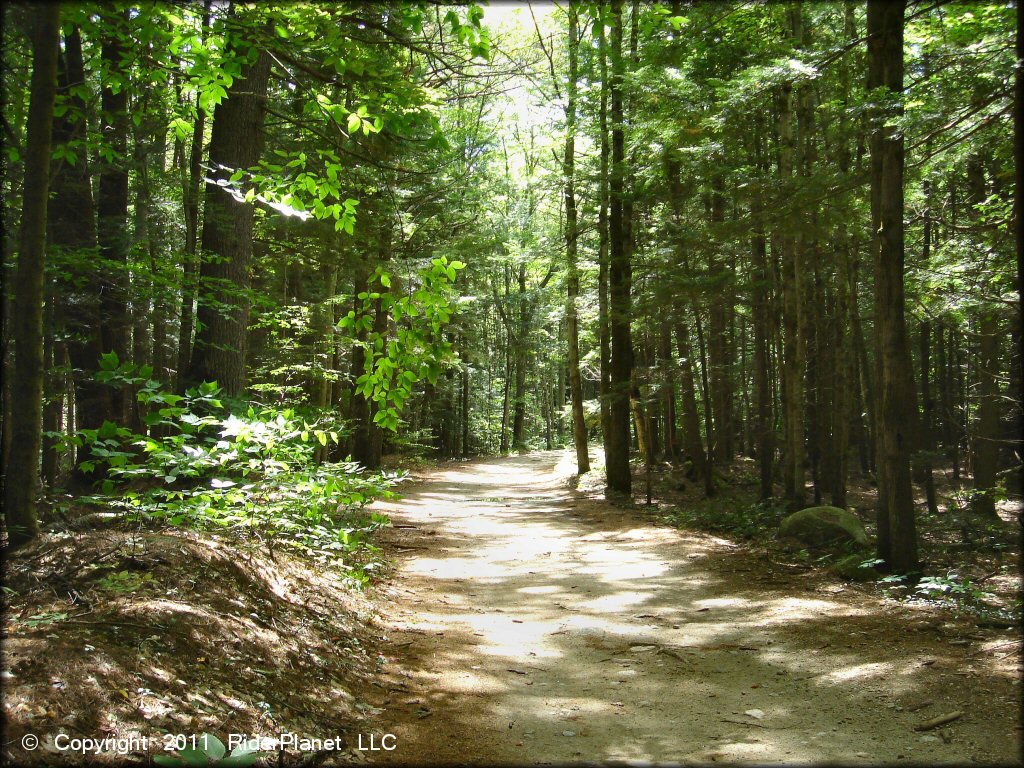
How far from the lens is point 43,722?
2.49 metres

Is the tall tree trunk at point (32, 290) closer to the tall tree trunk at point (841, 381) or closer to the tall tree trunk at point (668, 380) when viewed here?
the tall tree trunk at point (668, 380)

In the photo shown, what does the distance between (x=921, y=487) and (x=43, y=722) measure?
26348 millimetres

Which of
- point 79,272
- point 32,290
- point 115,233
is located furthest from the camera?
point 115,233

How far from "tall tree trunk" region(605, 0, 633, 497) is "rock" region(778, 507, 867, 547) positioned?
16.2 ft

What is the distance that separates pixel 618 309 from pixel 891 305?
7.34 metres

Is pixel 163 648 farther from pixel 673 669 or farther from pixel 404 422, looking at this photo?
pixel 404 422

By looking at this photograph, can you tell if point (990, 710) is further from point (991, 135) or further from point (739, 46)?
point (739, 46)

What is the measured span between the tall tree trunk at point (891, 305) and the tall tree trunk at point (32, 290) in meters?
8.21

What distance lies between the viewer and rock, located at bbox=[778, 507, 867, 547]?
31.3 feet

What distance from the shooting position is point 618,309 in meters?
14.9

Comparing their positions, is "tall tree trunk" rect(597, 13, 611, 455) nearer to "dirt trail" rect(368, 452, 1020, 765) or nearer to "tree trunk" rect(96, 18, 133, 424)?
"dirt trail" rect(368, 452, 1020, 765)

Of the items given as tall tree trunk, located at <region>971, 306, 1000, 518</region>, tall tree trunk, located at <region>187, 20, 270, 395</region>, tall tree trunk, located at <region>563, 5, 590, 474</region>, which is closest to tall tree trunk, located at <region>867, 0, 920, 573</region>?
tall tree trunk, located at <region>971, 306, 1000, 518</region>

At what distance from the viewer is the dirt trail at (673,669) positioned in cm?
379

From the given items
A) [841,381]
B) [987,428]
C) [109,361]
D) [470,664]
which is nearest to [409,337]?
[109,361]
